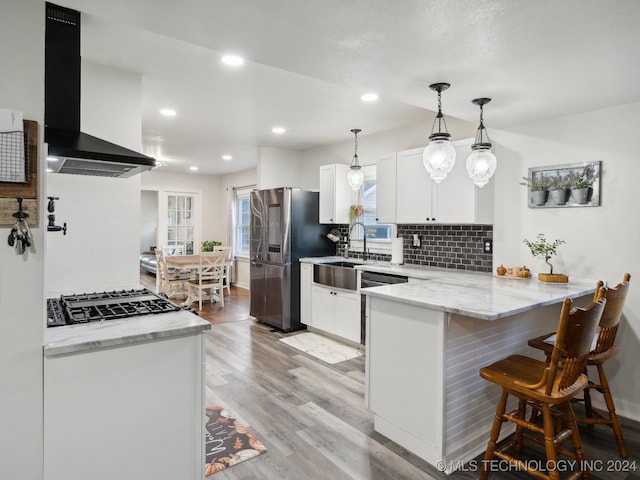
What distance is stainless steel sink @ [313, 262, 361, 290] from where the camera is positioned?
4.29m

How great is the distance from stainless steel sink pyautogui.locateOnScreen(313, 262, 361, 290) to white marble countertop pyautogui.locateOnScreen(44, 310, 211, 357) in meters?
2.58

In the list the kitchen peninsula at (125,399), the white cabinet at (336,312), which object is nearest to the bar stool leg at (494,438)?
the kitchen peninsula at (125,399)

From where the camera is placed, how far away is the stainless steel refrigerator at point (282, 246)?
4.92 meters

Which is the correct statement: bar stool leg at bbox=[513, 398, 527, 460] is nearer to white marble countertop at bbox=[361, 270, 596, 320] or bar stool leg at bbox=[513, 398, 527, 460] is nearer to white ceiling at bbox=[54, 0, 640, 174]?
white marble countertop at bbox=[361, 270, 596, 320]

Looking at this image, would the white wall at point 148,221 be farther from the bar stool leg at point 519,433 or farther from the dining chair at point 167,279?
the bar stool leg at point 519,433

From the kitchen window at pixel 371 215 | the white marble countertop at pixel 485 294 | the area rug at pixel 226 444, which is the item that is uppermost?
the kitchen window at pixel 371 215

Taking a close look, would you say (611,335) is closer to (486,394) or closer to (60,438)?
(486,394)

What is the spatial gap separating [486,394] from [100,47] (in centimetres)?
337

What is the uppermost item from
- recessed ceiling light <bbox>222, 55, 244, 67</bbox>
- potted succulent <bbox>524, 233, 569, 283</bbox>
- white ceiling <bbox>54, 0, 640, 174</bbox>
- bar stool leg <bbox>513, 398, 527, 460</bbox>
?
recessed ceiling light <bbox>222, 55, 244, 67</bbox>

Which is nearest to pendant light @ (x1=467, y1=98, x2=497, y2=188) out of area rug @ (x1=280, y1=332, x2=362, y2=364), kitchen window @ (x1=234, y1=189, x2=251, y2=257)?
area rug @ (x1=280, y1=332, x2=362, y2=364)

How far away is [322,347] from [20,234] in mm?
3349

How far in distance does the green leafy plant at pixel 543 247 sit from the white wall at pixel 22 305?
331 cm

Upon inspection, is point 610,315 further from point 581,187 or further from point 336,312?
point 336,312

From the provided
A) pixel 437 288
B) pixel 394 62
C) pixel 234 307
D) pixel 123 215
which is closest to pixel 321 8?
pixel 394 62
